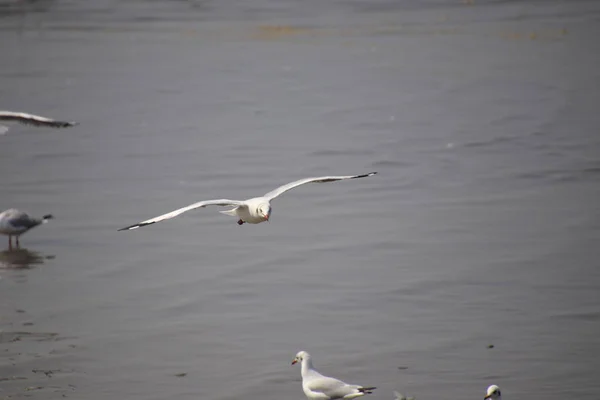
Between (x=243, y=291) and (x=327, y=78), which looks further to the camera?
(x=327, y=78)

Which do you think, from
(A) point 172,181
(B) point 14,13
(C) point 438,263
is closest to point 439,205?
(C) point 438,263

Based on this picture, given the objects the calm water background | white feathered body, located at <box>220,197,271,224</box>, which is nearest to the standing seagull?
the calm water background

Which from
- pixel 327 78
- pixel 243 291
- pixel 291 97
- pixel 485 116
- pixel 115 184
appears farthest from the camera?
pixel 327 78

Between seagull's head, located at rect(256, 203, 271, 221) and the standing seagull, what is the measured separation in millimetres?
4009

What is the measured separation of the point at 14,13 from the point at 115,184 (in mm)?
18605

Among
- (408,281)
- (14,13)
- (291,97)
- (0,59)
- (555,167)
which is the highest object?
(14,13)

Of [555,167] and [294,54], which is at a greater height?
[294,54]

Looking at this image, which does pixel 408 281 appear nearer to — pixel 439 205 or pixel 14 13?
pixel 439 205

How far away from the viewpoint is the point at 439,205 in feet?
45.8

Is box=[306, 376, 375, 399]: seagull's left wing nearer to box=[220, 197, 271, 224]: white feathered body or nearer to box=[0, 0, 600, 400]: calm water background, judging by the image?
box=[0, 0, 600, 400]: calm water background

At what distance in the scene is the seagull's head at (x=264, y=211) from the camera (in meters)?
9.50

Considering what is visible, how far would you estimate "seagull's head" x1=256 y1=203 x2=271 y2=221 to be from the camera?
9500 millimetres

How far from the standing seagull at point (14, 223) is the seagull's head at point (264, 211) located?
401 cm

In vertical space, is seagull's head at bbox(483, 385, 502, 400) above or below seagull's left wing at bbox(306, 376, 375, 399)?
below
